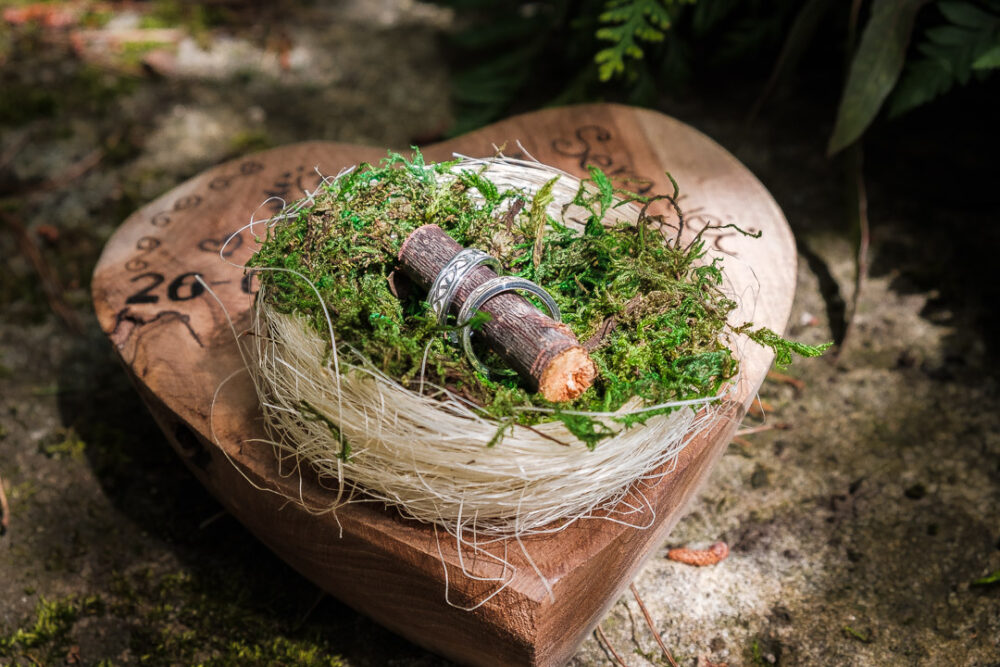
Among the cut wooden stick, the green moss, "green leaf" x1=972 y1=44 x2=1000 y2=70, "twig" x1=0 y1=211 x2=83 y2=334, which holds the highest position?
the cut wooden stick

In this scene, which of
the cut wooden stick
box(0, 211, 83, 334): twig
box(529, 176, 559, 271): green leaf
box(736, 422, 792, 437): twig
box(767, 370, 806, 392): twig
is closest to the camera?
the cut wooden stick

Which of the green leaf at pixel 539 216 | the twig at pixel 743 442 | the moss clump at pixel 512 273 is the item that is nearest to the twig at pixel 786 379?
the twig at pixel 743 442

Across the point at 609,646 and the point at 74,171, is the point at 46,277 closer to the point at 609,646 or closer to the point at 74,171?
the point at 74,171

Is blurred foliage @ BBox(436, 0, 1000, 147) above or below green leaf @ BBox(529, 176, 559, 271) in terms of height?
below

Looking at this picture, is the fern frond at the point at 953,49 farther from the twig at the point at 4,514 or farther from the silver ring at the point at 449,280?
the twig at the point at 4,514

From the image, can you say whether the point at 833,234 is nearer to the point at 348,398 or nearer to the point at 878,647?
the point at 878,647

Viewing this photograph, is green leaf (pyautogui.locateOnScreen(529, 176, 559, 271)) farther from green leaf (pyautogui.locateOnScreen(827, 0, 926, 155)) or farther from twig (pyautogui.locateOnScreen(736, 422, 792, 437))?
green leaf (pyautogui.locateOnScreen(827, 0, 926, 155))

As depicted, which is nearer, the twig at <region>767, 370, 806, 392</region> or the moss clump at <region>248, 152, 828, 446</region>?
the moss clump at <region>248, 152, 828, 446</region>

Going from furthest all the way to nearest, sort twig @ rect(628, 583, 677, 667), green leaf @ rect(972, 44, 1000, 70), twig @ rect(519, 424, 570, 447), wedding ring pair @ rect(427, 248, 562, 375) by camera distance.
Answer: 1. green leaf @ rect(972, 44, 1000, 70)
2. twig @ rect(628, 583, 677, 667)
3. wedding ring pair @ rect(427, 248, 562, 375)
4. twig @ rect(519, 424, 570, 447)

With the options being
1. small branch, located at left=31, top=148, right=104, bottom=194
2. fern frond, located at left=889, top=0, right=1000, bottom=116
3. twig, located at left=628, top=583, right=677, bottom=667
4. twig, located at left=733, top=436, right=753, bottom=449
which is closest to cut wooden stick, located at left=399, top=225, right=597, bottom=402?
twig, located at left=628, top=583, right=677, bottom=667
